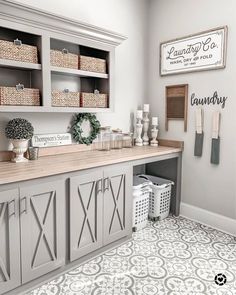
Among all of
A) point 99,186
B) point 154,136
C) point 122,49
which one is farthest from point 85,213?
point 122,49

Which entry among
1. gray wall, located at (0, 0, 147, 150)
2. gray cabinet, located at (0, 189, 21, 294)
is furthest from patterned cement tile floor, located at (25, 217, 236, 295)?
gray wall, located at (0, 0, 147, 150)

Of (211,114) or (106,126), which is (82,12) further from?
(211,114)

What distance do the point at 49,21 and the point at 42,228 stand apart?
159 cm

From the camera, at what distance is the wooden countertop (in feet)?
5.63

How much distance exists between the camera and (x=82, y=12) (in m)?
2.67

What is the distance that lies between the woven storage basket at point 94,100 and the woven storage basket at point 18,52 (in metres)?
0.56

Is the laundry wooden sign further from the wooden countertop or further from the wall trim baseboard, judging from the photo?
the wall trim baseboard

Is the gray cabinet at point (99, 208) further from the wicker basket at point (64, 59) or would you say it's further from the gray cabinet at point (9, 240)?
the wicker basket at point (64, 59)

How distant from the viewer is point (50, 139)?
2479 millimetres

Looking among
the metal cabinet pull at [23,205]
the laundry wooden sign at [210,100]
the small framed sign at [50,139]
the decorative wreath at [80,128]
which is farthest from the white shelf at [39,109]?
the laundry wooden sign at [210,100]

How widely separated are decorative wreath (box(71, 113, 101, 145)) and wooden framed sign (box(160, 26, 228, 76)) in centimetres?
110

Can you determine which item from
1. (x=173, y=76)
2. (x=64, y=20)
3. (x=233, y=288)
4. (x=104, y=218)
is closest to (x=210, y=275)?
(x=233, y=288)

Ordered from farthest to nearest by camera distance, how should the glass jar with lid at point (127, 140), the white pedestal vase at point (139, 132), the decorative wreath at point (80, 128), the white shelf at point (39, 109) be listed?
the white pedestal vase at point (139, 132) < the glass jar with lid at point (127, 140) < the decorative wreath at point (80, 128) < the white shelf at point (39, 109)

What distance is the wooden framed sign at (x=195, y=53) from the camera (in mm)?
2621
